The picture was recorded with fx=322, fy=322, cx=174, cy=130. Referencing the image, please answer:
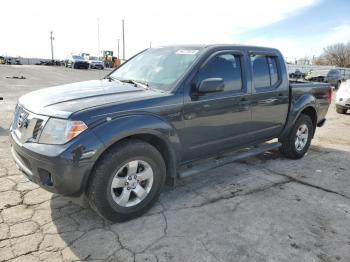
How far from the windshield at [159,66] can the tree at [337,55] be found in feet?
267

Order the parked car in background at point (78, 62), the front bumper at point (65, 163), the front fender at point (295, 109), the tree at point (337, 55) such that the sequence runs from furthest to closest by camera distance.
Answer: the tree at point (337, 55), the parked car in background at point (78, 62), the front fender at point (295, 109), the front bumper at point (65, 163)

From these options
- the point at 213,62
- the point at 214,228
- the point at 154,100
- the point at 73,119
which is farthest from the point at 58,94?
the point at 214,228

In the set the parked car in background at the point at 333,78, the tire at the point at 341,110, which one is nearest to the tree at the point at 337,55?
the parked car in background at the point at 333,78

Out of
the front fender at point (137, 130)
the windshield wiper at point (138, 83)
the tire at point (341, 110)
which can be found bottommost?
the tire at point (341, 110)

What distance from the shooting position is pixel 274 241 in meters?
3.10

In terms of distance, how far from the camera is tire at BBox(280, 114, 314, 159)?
5527mm

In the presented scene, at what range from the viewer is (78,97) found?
10.8 feet

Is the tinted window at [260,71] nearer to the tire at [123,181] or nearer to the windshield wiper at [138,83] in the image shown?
the windshield wiper at [138,83]

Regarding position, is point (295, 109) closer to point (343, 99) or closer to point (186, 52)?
point (186, 52)

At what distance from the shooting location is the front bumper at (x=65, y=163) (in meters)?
2.79

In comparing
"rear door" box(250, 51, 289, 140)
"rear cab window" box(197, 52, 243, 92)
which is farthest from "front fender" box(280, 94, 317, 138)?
"rear cab window" box(197, 52, 243, 92)

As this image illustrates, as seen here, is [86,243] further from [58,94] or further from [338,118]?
[338,118]

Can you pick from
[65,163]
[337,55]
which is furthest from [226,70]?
[337,55]

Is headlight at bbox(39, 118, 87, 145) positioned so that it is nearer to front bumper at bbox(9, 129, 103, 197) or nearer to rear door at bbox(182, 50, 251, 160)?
front bumper at bbox(9, 129, 103, 197)
